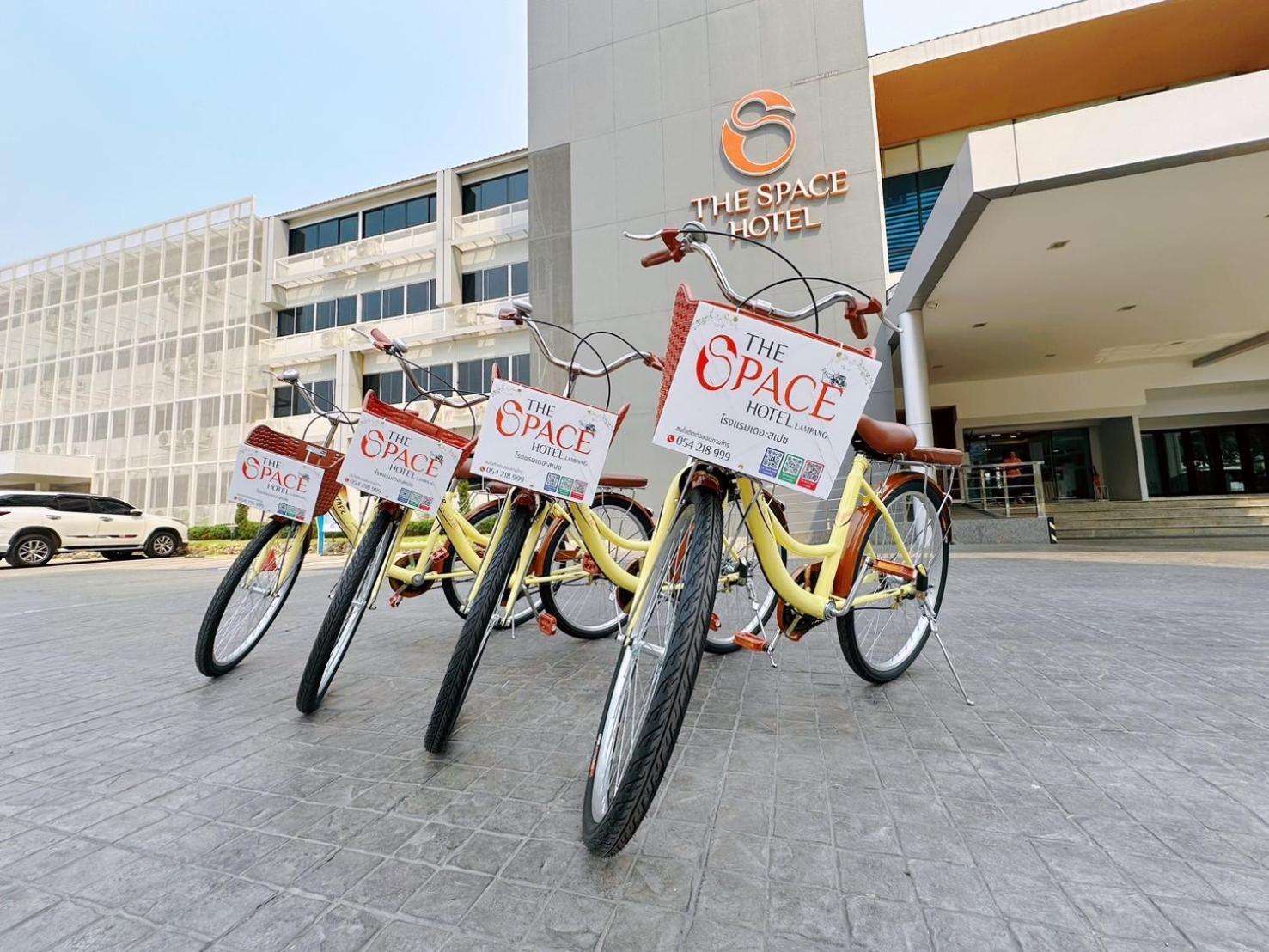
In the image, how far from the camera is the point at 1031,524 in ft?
33.6

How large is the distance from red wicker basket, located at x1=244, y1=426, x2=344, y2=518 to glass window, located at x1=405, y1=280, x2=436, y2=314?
18823 mm

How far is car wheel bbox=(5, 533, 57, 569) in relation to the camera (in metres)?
10.9

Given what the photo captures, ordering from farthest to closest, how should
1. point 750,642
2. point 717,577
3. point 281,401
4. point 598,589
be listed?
point 281,401
point 598,589
point 750,642
point 717,577

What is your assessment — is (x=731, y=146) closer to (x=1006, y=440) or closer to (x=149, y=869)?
(x=1006, y=440)

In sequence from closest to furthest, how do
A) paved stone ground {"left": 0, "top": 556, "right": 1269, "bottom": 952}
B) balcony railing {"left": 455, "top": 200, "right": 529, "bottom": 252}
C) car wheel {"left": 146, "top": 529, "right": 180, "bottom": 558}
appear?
paved stone ground {"left": 0, "top": 556, "right": 1269, "bottom": 952}
car wheel {"left": 146, "top": 529, "right": 180, "bottom": 558}
balcony railing {"left": 455, "top": 200, "right": 529, "bottom": 252}

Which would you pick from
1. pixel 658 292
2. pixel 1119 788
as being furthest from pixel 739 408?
pixel 658 292

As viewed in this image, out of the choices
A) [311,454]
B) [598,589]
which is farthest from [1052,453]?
[311,454]

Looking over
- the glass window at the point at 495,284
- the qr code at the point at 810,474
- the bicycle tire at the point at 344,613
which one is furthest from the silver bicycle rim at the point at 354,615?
the glass window at the point at 495,284

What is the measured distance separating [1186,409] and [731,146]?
13836mm

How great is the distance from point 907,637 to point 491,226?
1955 centimetres

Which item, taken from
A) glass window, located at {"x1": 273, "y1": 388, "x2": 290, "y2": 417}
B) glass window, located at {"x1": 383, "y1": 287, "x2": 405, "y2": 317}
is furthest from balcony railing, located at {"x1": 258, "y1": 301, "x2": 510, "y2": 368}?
glass window, located at {"x1": 273, "y1": 388, "x2": 290, "y2": 417}

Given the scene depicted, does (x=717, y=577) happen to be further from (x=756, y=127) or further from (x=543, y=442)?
(x=756, y=127)

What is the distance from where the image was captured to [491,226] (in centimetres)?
1919

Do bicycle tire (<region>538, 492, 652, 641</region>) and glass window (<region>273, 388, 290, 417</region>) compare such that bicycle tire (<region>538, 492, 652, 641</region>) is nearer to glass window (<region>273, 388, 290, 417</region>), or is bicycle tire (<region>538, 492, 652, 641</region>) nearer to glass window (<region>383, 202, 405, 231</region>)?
glass window (<region>383, 202, 405, 231</region>)
